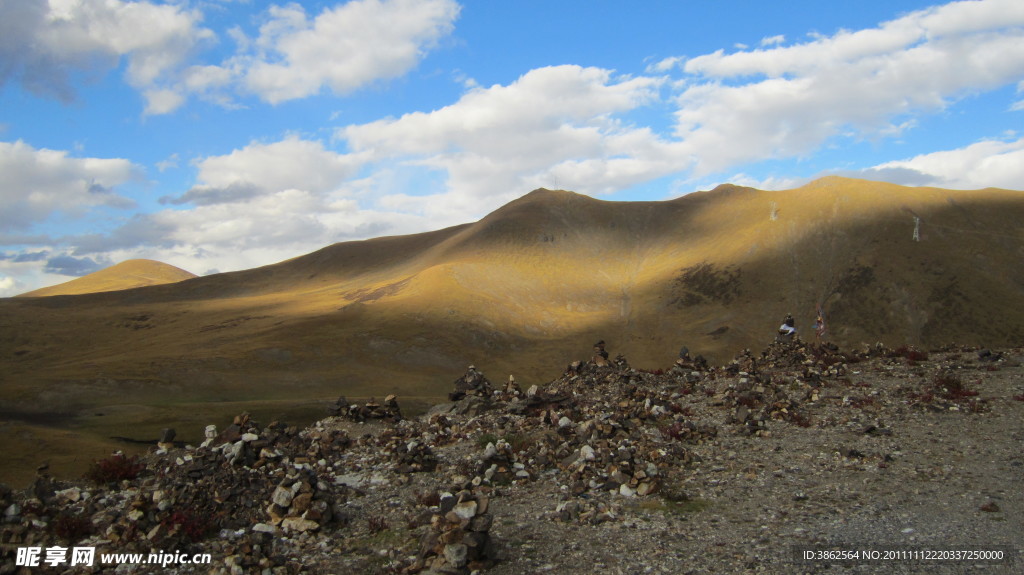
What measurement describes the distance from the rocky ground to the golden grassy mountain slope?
28526mm

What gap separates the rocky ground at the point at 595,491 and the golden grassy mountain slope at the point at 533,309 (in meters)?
28.5

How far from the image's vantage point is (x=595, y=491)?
13891 mm

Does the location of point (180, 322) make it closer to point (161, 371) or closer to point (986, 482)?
point (161, 371)

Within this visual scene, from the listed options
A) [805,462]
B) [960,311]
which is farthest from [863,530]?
[960,311]

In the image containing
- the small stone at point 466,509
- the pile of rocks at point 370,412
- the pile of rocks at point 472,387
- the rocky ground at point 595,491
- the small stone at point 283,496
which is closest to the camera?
the rocky ground at point 595,491

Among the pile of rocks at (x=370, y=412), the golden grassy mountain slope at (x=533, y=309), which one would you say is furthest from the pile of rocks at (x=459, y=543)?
the golden grassy mountain slope at (x=533, y=309)

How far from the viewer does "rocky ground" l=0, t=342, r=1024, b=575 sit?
33.9ft

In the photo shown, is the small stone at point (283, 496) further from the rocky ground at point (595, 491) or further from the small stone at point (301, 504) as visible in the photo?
the small stone at point (301, 504)

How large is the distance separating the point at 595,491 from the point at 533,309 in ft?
298

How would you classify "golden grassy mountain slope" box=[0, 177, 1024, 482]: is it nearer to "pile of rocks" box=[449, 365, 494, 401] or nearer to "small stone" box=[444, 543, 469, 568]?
"pile of rocks" box=[449, 365, 494, 401]

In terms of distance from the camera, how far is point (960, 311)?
8162 cm

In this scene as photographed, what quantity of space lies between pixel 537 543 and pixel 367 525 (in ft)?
13.5

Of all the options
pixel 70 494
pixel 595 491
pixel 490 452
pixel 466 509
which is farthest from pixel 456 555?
pixel 70 494

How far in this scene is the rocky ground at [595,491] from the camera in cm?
1034
